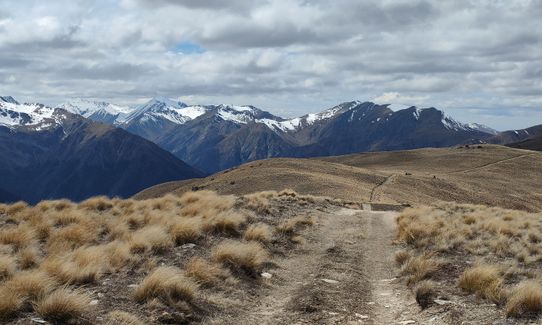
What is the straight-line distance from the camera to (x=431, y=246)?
61.0 feet

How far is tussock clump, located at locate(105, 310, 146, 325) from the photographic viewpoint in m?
8.62

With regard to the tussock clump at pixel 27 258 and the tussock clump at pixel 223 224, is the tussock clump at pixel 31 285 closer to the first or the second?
the tussock clump at pixel 27 258

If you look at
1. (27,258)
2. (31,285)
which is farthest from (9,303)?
(27,258)

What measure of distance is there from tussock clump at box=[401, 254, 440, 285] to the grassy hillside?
50338mm

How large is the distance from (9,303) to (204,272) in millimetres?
4738

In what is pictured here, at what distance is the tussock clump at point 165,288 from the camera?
33.3 feet

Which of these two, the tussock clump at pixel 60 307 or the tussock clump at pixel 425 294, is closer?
the tussock clump at pixel 60 307

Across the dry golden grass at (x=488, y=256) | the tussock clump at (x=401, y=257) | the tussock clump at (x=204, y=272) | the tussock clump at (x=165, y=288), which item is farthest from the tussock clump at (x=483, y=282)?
the tussock clump at (x=165, y=288)

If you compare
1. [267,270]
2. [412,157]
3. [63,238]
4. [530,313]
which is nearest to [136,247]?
[63,238]

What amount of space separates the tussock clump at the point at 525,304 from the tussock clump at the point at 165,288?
652 centimetres

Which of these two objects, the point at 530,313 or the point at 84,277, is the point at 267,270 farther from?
A: the point at 530,313

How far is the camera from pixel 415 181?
310 feet

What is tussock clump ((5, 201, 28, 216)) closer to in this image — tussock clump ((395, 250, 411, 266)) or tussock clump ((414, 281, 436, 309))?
tussock clump ((395, 250, 411, 266))

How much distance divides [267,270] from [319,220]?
518 inches
